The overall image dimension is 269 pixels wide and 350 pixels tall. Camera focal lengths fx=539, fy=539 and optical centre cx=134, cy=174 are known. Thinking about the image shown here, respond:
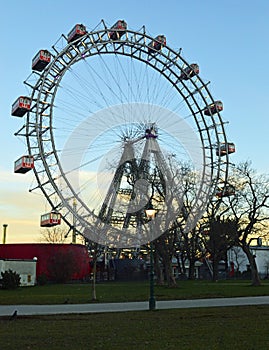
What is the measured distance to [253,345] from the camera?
11.2 m

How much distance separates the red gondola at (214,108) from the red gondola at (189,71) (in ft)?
11.6

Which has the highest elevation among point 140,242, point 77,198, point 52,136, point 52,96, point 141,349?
point 52,96

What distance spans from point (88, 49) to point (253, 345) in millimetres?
36156

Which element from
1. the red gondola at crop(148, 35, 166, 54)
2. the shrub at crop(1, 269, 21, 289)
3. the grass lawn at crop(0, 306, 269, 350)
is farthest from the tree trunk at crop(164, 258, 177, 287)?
the grass lawn at crop(0, 306, 269, 350)

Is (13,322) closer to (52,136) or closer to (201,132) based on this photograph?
(52,136)

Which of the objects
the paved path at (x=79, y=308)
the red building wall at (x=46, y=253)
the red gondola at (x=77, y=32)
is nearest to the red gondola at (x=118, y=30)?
the red gondola at (x=77, y=32)

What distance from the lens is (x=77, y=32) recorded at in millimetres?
43938

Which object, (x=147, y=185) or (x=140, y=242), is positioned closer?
(x=147, y=185)

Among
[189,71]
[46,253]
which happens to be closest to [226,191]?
[189,71]

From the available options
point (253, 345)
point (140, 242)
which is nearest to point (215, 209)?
point (140, 242)

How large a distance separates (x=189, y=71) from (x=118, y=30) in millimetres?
8602

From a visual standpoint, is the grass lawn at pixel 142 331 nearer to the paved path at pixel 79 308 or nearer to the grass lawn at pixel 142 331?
the grass lawn at pixel 142 331

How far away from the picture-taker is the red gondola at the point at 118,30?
1797 inches

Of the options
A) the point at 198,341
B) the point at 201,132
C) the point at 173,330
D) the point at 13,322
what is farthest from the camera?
the point at 201,132
